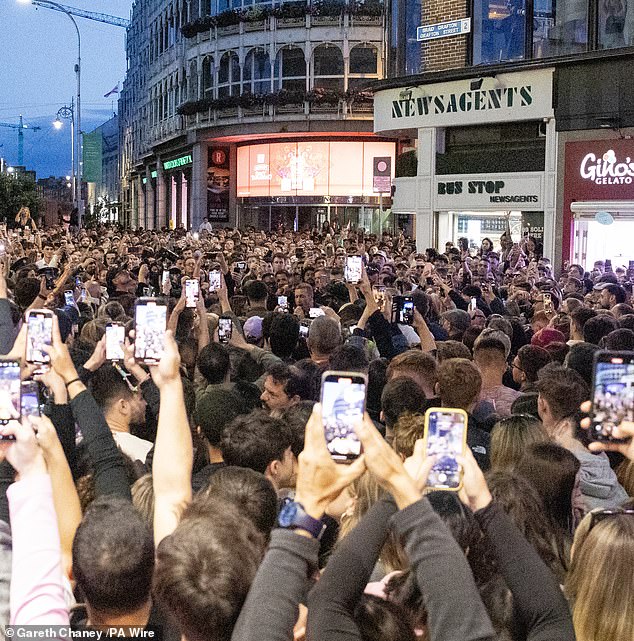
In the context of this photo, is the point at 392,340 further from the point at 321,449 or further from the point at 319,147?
the point at 319,147

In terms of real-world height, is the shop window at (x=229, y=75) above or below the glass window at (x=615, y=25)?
above

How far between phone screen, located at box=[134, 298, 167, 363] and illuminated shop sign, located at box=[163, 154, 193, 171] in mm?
49102

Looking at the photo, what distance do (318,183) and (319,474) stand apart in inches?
1793

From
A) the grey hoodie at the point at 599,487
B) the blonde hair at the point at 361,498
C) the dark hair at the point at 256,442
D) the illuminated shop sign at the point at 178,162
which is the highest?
the illuminated shop sign at the point at 178,162

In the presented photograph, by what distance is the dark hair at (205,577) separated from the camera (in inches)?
118

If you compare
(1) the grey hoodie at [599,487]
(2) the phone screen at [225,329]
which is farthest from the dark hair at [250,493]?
(2) the phone screen at [225,329]

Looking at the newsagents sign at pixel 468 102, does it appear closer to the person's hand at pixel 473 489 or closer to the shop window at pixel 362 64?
the shop window at pixel 362 64

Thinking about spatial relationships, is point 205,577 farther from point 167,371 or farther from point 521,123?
point 521,123

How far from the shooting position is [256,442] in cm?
518

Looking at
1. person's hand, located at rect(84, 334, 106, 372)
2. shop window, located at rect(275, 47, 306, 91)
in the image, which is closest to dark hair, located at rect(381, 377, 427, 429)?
person's hand, located at rect(84, 334, 106, 372)

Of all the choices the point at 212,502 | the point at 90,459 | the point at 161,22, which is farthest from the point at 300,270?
the point at 161,22

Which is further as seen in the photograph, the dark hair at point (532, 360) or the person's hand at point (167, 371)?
the dark hair at point (532, 360)

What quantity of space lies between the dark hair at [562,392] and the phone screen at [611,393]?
7.79 ft

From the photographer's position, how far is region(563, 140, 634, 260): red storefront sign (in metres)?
24.8
